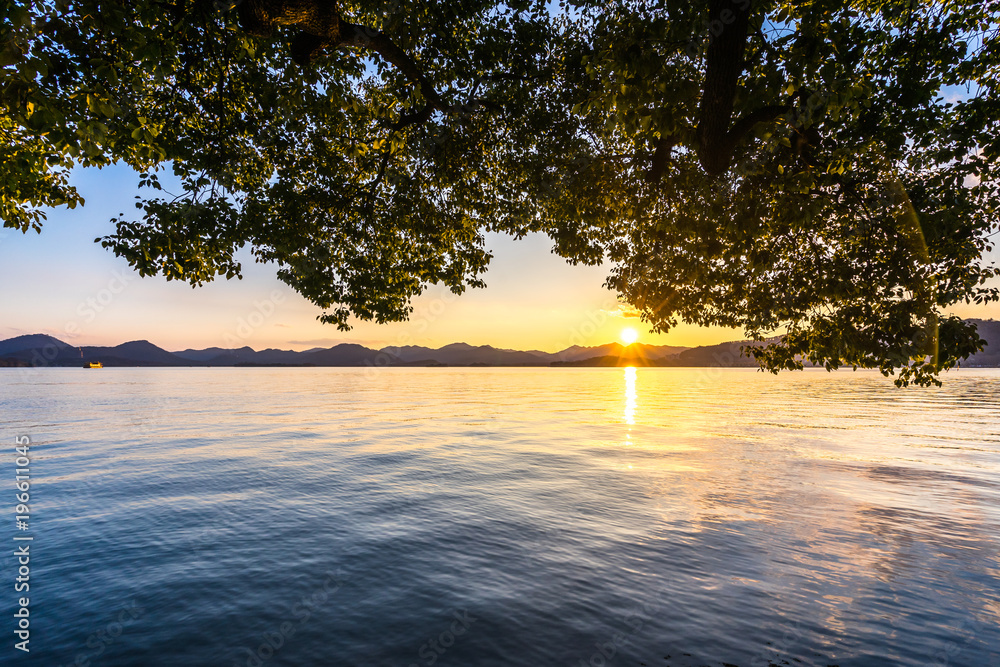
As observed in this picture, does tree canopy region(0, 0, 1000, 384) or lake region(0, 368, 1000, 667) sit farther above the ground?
tree canopy region(0, 0, 1000, 384)

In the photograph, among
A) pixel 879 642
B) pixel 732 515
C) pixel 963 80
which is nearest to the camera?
pixel 879 642

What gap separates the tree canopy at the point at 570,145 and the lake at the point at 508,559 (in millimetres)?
4299

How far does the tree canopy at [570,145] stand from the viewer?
290 inches

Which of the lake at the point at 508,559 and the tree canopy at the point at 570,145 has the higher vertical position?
the tree canopy at the point at 570,145

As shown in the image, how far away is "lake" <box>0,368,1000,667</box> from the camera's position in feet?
15.5

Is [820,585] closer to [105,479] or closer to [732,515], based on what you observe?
[732,515]

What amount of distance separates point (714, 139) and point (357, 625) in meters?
9.38

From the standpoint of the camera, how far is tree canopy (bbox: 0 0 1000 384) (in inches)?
290

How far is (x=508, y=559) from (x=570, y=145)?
39.7 ft

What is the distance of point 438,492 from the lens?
1051 cm

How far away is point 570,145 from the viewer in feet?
46.0

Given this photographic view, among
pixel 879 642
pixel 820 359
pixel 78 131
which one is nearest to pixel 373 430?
pixel 78 131

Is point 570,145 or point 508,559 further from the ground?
point 570,145

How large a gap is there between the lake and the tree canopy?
169 inches
